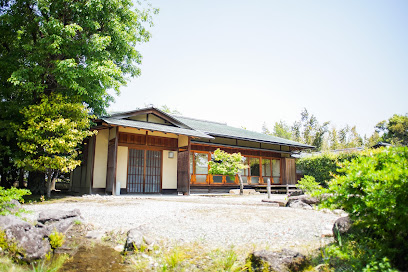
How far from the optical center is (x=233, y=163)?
13523mm

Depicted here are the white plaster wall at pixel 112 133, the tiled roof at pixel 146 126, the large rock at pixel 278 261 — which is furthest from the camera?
the white plaster wall at pixel 112 133

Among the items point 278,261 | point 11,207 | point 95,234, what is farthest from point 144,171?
point 278,261

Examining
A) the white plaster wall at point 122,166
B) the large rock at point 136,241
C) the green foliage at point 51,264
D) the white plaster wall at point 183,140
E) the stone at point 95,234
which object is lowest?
the green foliage at point 51,264

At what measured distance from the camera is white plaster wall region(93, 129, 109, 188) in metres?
11.7

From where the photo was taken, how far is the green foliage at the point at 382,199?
2797mm

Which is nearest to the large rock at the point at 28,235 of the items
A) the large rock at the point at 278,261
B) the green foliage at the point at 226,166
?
the large rock at the point at 278,261

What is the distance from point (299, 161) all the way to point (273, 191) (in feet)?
16.2

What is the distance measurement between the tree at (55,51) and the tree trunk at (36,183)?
3.24 feet

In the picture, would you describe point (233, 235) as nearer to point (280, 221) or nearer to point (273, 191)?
point (280, 221)

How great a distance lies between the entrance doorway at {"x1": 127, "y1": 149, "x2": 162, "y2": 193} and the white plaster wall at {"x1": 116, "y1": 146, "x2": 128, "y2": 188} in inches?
7.4

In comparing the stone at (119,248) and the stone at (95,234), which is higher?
the stone at (95,234)

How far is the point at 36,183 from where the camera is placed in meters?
10.3

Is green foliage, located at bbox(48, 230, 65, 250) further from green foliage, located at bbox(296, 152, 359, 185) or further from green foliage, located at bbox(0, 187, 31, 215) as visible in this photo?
green foliage, located at bbox(296, 152, 359, 185)

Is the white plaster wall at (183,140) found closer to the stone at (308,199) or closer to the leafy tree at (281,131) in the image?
the stone at (308,199)
